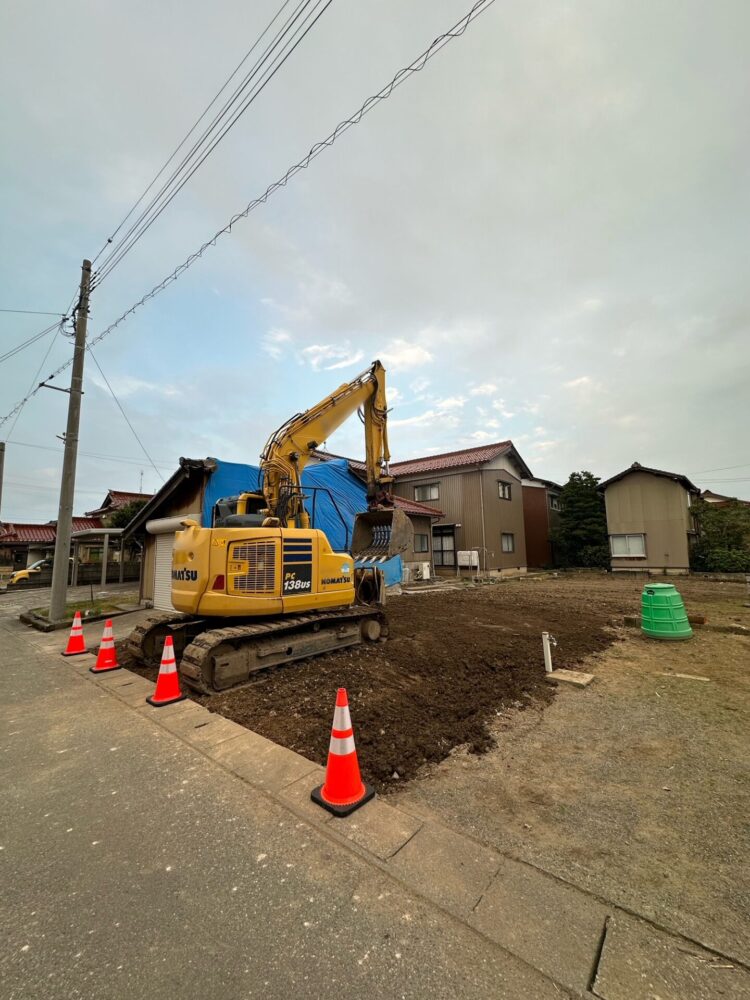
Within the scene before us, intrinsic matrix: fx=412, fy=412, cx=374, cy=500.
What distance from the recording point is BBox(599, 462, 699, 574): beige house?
20297 mm

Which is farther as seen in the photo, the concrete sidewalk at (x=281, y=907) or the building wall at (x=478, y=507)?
the building wall at (x=478, y=507)

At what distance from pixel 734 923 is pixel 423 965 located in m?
1.46

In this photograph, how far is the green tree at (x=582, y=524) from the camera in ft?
78.2

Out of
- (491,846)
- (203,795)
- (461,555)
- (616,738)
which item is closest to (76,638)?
(203,795)

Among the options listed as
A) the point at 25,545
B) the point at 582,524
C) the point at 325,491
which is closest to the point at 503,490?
the point at 582,524

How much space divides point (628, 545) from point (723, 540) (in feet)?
12.8

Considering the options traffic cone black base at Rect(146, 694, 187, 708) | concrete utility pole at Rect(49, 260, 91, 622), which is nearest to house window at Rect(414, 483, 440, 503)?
concrete utility pole at Rect(49, 260, 91, 622)

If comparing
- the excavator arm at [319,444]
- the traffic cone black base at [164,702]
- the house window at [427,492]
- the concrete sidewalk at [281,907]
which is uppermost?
the house window at [427,492]

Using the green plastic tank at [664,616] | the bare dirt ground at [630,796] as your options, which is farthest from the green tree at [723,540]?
the bare dirt ground at [630,796]

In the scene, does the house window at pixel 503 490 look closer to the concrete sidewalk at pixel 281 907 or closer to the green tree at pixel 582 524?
the green tree at pixel 582 524

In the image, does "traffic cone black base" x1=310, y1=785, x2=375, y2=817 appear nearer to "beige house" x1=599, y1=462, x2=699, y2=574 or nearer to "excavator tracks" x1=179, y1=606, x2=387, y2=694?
"excavator tracks" x1=179, y1=606, x2=387, y2=694

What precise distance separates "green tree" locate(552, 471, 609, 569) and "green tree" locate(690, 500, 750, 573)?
4301 mm

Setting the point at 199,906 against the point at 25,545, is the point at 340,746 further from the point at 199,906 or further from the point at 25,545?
the point at 25,545

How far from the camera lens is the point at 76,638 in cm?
723
